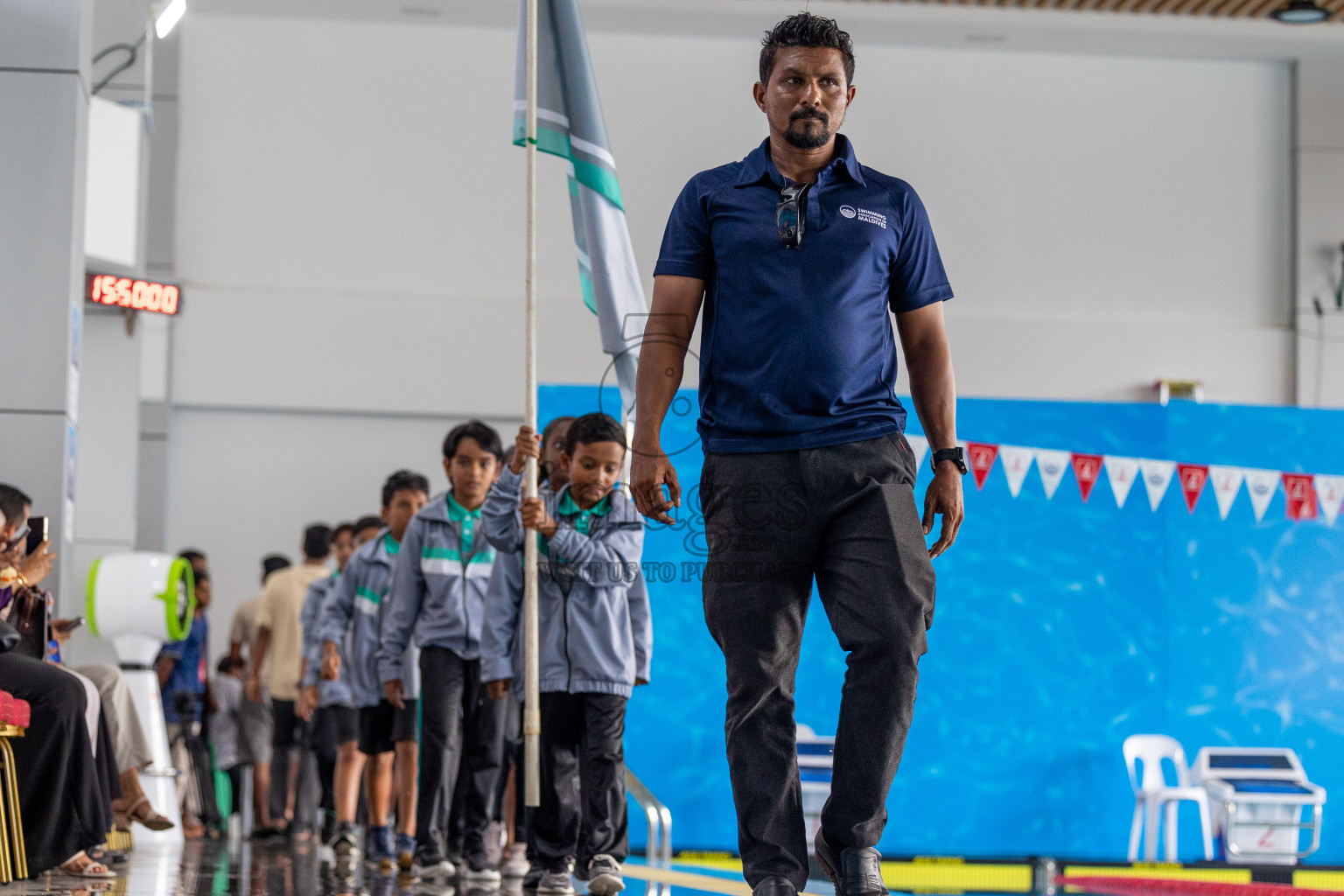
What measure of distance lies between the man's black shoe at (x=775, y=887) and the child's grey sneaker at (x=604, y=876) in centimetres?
173

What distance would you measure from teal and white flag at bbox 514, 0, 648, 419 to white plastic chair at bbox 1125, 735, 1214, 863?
116 inches

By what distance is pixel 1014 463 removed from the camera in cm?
681

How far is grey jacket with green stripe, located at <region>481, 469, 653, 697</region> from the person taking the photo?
166 inches

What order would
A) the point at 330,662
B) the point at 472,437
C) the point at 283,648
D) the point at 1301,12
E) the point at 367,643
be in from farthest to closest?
1. the point at 1301,12
2. the point at 283,648
3. the point at 330,662
4. the point at 367,643
5. the point at 472,437

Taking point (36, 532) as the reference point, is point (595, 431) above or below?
above

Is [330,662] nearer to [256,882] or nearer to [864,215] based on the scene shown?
[256,882]

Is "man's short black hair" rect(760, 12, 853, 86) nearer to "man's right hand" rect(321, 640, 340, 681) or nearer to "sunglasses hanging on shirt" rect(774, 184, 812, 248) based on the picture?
"sunglasses hanging on shirt" rect(774, 184, 812, 248)

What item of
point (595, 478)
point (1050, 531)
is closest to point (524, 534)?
point (595, 478)

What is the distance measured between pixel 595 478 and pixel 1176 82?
8851 mm

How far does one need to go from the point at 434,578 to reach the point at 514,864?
1.18 meters

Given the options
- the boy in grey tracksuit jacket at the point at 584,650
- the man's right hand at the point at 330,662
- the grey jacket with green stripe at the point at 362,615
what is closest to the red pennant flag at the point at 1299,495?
the boy in grey tracksuit jacket at the point at 584,650

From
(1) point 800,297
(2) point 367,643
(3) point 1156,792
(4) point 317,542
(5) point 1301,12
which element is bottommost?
(3) point 1156,792

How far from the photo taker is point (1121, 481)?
682 cm

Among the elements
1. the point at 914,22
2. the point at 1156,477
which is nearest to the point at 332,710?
the point at 1156,477
